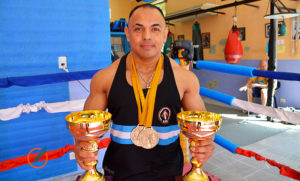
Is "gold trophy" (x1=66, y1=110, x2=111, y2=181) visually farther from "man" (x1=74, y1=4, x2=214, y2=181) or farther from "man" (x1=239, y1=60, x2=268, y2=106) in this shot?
"man" (x1=239, y1=60, x2=268, y2=106)

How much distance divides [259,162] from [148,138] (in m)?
2.29

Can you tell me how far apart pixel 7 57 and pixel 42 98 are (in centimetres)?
49

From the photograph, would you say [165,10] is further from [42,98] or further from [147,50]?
[147,50]

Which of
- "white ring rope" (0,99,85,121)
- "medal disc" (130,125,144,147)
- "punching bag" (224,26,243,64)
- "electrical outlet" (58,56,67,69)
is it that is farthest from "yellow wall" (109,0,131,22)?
"medal disc" (130,125,144,147)

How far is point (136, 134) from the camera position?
1.04 metres

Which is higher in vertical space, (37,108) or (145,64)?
(145,64)

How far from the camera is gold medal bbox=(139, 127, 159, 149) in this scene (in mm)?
1030

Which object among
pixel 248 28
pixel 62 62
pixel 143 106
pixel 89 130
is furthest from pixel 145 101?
pixel 248 28

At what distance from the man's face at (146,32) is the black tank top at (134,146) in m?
0.16

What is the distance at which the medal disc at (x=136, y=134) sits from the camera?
1.03 metres

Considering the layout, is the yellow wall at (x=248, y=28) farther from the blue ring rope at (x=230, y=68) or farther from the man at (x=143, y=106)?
the man at (x=143, y=106)

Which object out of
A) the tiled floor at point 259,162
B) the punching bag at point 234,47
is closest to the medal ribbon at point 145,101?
the tiled floor at point 259,162

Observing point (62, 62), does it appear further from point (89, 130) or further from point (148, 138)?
point (89, 130)

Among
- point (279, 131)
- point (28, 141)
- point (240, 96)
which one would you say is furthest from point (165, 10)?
point (28, 141)
